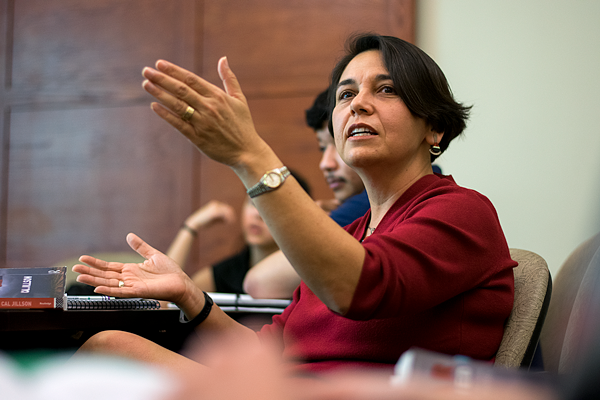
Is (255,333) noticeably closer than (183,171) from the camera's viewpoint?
Yes

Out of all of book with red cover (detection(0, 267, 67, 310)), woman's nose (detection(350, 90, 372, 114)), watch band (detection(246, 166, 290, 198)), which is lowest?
book with red cover (detection(0, 267, 67, 310))

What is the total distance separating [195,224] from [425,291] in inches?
89.2

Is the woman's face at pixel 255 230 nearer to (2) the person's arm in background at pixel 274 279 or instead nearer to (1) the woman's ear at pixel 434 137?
(2) the person's arm in background at pixel 274 279

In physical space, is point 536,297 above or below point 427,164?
below

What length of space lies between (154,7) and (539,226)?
2.52m

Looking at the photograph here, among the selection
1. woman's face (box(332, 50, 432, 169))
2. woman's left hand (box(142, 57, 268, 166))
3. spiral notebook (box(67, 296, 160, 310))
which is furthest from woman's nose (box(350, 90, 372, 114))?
spiral notebook (box(67, 296, 160, 310))

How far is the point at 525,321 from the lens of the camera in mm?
1009

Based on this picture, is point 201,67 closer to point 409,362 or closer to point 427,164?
point 427,164

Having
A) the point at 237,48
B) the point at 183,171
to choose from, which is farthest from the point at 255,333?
the point at 237,48

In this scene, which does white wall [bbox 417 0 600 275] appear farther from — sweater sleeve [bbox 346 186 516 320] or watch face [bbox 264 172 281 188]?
watch face [bbox 264 172 281 188]

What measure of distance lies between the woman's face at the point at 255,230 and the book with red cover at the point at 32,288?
168cm

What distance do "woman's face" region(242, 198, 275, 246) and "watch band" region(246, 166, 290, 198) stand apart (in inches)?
72.5

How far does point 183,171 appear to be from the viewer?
10.2ft

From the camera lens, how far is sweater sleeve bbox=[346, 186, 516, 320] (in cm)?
81
